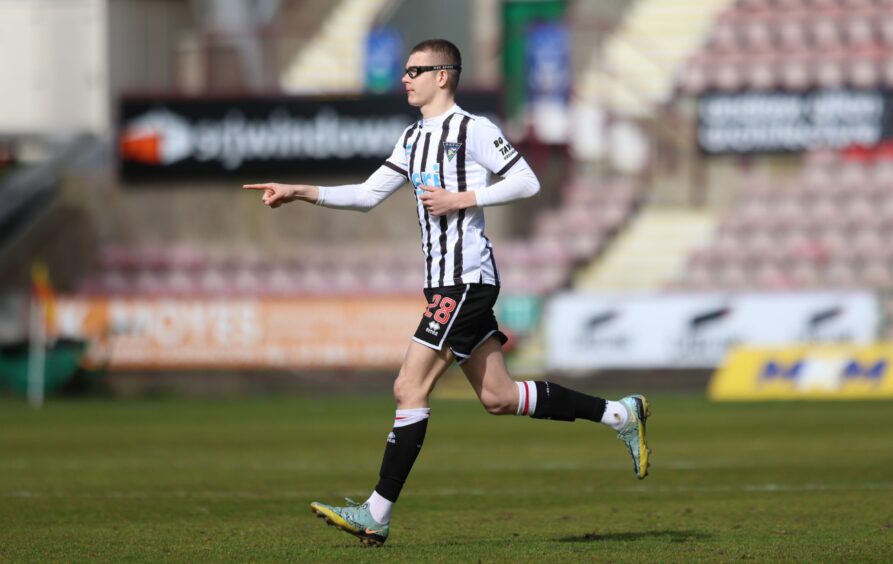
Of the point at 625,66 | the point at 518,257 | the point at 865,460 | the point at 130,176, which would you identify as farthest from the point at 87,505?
the point at 625,66

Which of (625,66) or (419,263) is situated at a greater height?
(625,66)

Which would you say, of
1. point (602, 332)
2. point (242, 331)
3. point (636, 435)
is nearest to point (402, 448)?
point (636, 435)

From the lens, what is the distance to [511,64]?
28.4 meters

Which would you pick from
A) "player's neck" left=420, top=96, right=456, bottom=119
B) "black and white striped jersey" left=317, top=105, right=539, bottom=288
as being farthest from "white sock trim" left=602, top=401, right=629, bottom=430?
"player's neck" left=420, top=96, right=456, bottom=119

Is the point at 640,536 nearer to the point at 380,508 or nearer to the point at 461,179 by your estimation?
A: the point at 380,508

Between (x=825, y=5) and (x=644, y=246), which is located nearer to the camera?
(x=644, y=246)

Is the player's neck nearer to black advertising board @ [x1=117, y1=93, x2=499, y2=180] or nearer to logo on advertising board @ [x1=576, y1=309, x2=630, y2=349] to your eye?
logo on advertising board @ [x1=576, y1=309, x2=630, y2=349]

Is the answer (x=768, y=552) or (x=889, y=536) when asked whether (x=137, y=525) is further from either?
(x=889, y=536)

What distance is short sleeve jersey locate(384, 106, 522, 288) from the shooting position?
716 centimetres

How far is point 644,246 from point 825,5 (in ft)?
18.7

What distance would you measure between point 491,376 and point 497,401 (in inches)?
4.7

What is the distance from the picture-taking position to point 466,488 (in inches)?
400

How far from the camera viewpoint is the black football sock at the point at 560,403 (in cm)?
738

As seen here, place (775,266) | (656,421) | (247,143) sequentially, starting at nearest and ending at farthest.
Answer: (656,421) < (775,266) < (247,143)
